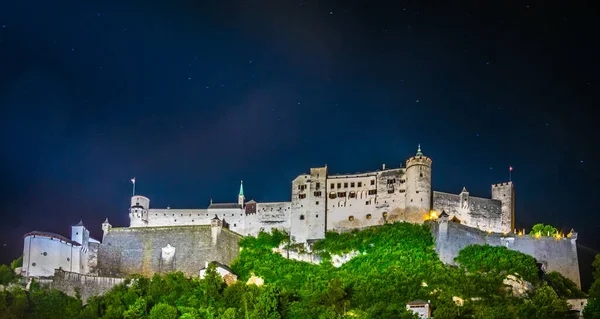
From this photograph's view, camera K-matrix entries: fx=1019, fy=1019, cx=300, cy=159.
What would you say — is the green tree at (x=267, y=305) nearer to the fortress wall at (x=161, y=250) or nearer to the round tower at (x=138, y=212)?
the fortress wall at (x=161, y=250)

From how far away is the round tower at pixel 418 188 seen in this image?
3039 inches

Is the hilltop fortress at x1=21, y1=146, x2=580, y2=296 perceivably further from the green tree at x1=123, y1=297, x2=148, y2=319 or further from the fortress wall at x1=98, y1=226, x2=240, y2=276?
the green tree at x1=123, y1=297, x2=148, y2=319

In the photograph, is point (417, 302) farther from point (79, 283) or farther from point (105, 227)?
point (105, 227)

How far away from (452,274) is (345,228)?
13909 millimetres

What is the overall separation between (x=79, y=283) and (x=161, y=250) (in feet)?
28.7

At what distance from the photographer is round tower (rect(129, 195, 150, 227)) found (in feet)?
269

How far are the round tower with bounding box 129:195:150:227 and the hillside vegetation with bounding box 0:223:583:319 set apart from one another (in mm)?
8813

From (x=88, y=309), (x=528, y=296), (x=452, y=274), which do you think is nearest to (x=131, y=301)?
(x=88, y=309)

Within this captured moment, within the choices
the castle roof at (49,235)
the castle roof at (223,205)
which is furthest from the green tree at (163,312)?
the castle roof at (223,205)

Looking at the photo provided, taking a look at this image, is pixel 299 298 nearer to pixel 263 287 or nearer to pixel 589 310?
pixel 263 287

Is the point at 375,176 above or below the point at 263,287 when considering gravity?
above

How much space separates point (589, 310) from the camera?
6188cm

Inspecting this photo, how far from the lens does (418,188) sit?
255 ft

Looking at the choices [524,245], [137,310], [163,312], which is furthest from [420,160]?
[137,310]
